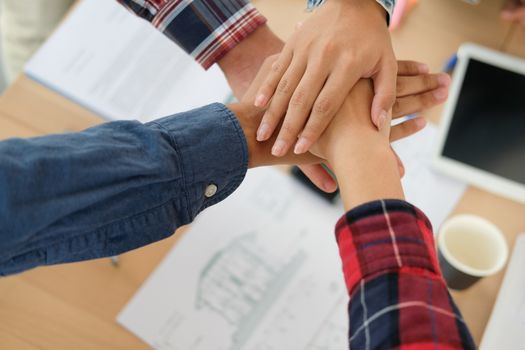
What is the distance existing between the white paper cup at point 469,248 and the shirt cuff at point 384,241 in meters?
0.22

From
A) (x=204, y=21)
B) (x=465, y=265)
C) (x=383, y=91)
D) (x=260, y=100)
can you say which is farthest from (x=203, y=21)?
(x=465, y=265)

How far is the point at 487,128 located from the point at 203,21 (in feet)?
1.57

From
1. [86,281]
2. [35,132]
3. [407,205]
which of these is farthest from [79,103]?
[407,205]

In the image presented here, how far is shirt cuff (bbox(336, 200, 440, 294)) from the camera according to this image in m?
0.51

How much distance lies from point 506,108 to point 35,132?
2.56 feet

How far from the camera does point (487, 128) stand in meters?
0.83

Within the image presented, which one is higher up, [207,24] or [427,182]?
[207,24]

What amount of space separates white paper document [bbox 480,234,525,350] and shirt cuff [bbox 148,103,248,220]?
1.37 feet

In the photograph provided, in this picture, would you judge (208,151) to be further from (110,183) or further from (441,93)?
(441,93)

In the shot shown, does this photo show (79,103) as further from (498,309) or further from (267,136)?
(498,309)

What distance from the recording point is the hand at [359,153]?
0.61m

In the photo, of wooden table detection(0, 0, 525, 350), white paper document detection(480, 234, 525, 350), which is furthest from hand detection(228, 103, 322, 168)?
white paper document detection(480, 234, 525, 350)

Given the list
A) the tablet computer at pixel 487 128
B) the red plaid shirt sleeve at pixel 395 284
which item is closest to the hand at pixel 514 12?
the tablet computer at pixel 487 128

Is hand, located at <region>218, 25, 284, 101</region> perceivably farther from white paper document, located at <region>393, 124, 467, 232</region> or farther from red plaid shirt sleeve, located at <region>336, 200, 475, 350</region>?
red plaid shirt sleeve, located at <region>336, 200, 475, 350</region>
